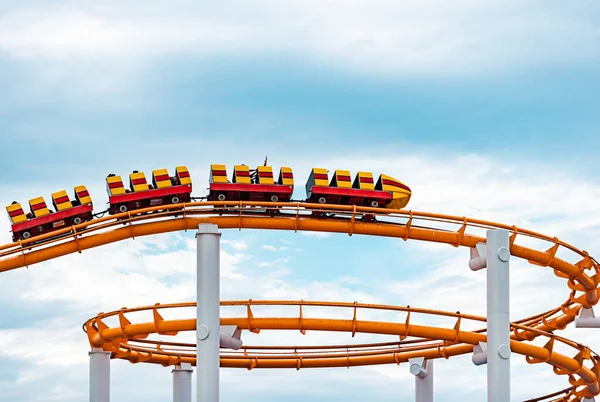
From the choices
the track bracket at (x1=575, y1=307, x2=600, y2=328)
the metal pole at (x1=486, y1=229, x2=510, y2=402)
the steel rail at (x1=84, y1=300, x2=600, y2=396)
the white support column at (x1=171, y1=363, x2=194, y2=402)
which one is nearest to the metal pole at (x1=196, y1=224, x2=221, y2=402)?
the steel rail at (x1=84, y1=300, x2=600, y2=396)

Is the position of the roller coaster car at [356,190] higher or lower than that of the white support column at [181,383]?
higher

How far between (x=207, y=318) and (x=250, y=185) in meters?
4.69

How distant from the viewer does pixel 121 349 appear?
37031 mm

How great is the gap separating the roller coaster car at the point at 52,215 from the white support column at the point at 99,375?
13.3ft

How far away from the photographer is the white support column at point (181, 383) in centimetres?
3903

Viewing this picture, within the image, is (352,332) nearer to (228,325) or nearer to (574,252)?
(228,325)

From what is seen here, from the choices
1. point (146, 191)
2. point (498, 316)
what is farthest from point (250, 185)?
point (498, 316)

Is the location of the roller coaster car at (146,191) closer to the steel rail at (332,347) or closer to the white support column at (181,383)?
the steel rail at (332,347)

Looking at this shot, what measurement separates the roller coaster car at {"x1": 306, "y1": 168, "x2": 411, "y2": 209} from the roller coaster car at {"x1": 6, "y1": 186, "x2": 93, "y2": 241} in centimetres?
670

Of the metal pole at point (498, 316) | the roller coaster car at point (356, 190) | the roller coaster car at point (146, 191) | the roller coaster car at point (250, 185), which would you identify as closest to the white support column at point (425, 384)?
the metal pole at point (498, 316)

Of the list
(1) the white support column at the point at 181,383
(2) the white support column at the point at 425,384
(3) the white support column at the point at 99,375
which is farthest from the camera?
(1) the white support column at the point at 181,383

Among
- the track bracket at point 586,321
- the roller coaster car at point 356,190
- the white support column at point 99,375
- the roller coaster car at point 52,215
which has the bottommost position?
the white support column at point 99,375

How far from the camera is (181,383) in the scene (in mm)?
39031

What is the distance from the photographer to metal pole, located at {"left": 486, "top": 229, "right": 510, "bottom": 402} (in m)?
32.5
